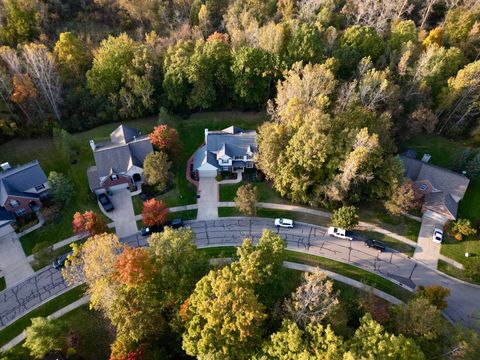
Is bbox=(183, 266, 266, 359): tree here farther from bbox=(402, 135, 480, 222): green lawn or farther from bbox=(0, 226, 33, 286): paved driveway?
bbox=(402, 135, 480, 222): green lawn

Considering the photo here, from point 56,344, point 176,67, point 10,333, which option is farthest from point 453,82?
point 10,333

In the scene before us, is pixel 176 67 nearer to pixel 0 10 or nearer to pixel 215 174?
pixel 215 174

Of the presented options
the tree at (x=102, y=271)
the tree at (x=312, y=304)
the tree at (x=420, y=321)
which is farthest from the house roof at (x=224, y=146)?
the tree at (x=420, y=321)

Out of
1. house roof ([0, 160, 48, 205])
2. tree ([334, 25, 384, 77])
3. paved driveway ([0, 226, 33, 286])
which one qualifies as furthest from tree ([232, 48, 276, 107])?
paved driveway ([0, 226, 33, 286])

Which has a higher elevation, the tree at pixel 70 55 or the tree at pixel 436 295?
the tree at pixel 70 55

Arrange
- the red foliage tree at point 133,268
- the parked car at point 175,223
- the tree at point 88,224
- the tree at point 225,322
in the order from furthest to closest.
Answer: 1. the parked car at point 175,223
2. the tree at point 88,224
3. the red foliage tree at point 133,268
4. the tree at point 225,322

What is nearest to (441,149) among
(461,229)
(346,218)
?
(461,229)

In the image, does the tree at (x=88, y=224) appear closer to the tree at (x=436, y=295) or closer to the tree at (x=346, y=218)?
the tree at (x=346, y=218)
